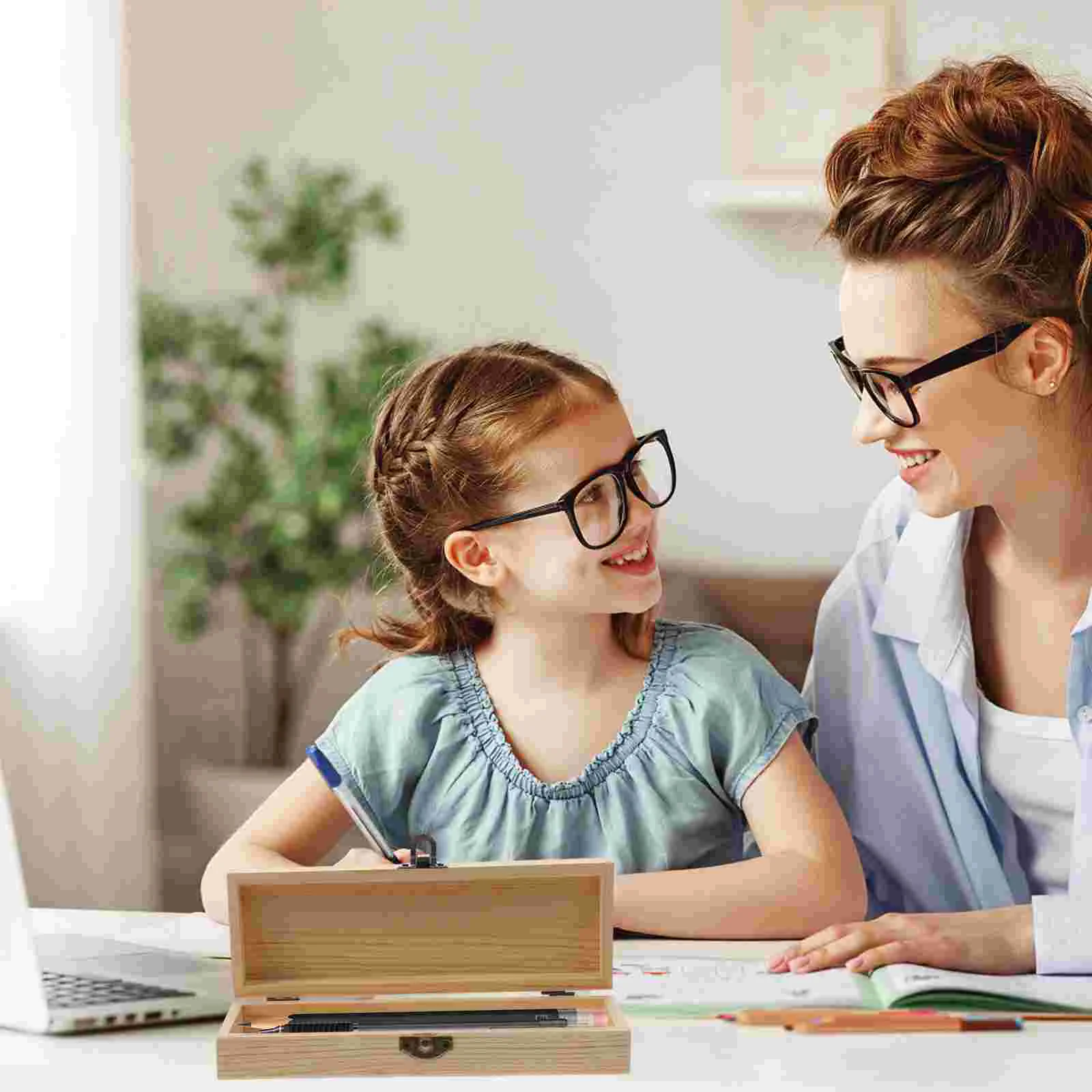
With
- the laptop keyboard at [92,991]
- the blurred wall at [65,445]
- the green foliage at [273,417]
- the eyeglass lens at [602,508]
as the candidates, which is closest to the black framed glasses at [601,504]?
the eyeglass lens at [602,508]

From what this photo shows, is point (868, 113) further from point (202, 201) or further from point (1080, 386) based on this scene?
point (1080, 386)

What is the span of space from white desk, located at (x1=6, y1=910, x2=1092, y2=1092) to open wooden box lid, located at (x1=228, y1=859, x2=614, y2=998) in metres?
0.06

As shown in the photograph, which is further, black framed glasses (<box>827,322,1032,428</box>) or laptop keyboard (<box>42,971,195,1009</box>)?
black framed glasses (<box>827,322,1032,428</box>)

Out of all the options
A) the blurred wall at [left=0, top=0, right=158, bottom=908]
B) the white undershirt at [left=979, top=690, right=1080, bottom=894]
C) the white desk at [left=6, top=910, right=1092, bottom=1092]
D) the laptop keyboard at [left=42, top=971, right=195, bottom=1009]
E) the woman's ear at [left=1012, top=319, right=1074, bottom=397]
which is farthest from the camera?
the blurred wall at [left=0, top=0, right=158, bottom=908]

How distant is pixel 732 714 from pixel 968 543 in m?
0.37

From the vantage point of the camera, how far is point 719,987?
3.64 feet

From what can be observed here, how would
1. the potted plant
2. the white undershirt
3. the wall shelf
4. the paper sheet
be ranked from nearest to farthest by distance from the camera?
the paper sheet → the white undershirt → the potted plant → the wall shelf

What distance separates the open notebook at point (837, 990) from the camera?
1.06m

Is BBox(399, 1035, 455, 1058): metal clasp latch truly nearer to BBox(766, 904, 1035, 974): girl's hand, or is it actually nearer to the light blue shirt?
BBox(766, 904, 1035, 974): girl's hand

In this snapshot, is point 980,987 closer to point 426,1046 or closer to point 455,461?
point 426,1046

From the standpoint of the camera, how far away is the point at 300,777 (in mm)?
1420

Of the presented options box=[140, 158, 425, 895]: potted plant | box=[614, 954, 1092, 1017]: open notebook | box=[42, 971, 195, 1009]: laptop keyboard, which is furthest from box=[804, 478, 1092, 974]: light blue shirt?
box=[140, 158, 425, 895]: potted plant

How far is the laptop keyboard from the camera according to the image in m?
1.01

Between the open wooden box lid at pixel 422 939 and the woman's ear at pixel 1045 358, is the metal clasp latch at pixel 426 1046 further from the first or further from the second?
the woman's ear at pixel 1045 358
